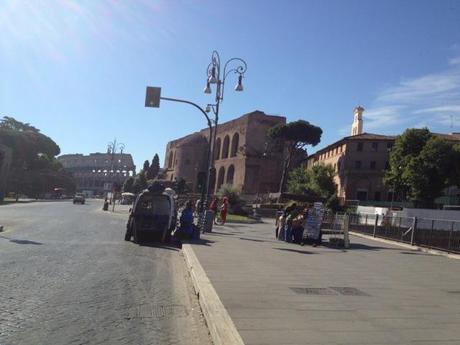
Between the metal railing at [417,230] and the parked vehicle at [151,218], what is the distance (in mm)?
9944

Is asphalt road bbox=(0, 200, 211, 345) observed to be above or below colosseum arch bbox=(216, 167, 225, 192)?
below

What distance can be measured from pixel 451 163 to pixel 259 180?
129 ft

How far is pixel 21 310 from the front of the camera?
7.16m

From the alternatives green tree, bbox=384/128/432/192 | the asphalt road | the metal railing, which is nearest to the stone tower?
green tree, bbox=384/128/432/192

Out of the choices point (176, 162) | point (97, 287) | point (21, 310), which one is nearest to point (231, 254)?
point (97, 287)

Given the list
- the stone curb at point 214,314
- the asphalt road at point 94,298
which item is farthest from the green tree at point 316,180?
the stone curb at point 214,314

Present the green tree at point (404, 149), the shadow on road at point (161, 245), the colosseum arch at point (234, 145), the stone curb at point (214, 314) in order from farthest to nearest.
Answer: the colosseum arch at point (234, 145) → the green tree at point (404, 149) → the shadow on road at point (161, 245) → the stone curb at point (214, 314)

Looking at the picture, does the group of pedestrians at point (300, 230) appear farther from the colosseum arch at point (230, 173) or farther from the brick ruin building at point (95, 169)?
the brick ruin building at point (95, 169)

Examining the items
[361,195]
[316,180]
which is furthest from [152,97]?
[361,195]

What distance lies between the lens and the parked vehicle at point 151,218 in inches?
752

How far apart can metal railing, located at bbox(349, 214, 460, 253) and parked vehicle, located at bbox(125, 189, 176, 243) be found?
9944 mm

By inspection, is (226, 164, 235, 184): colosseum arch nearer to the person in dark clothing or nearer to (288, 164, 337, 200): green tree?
(288, 164, 337, 200): green tree

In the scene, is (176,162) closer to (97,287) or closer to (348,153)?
(348,153)

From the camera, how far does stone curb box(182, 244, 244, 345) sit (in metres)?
5.80
